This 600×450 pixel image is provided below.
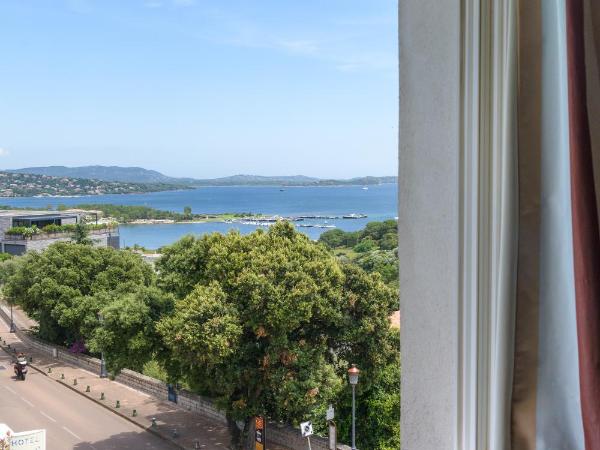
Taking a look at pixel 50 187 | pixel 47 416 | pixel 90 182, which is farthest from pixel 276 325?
pixel 90 182

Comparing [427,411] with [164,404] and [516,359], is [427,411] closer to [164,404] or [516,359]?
[516,359]

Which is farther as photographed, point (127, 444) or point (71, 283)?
point (71, 283)

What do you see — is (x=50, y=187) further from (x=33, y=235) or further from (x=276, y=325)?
(x=276, y=325)

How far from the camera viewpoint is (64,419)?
40.8 feet

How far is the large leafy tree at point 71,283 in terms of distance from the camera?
16328 mm

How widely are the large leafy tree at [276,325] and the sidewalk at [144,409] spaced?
4.26 feet

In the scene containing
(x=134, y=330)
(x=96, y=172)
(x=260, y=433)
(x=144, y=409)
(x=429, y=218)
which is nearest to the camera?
(x=429, y=218)

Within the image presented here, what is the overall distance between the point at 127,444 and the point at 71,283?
7414mm

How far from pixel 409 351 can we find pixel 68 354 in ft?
59.4

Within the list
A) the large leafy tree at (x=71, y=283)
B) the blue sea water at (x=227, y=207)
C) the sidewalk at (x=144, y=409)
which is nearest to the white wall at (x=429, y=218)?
the sidewalk at (x=144, y=409)

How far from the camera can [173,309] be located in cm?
1044

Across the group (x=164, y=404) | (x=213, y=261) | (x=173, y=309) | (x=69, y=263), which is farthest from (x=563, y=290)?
(x=69, y=263)

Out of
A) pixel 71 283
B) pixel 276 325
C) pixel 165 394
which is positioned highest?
pixel 276 325

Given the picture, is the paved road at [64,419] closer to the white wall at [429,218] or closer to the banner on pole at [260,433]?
the banner on pole at [260,433]
